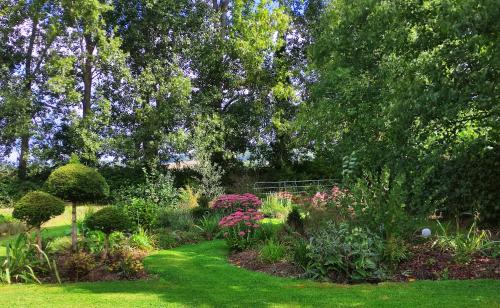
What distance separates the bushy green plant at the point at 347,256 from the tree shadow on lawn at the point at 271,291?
0.34 m

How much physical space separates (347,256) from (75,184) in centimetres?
438

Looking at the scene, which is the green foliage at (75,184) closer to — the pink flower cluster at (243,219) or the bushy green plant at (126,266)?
the bushy green plant at (126,266)

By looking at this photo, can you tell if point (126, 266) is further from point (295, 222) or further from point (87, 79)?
point (87, 79)

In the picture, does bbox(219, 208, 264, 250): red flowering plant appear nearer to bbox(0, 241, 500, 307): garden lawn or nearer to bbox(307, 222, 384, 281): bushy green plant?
bbox(0, 241, 500, 307): garden lawn

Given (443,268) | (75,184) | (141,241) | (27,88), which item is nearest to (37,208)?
(75,184)

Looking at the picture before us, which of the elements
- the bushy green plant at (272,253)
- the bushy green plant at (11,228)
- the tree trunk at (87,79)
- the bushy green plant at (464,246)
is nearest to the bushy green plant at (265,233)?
the bushy green plant at (272,253)

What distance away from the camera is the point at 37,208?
688 cm

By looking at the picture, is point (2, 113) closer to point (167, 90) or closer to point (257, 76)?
point (167, 90)

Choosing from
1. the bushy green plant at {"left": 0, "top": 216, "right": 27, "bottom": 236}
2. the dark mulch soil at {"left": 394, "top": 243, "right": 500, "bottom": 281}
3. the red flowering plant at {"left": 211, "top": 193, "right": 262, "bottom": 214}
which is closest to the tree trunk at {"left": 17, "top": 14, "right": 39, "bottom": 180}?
the bushy green plant at {"left": 0, "top": 216, "right": 27, "bottom": 236}

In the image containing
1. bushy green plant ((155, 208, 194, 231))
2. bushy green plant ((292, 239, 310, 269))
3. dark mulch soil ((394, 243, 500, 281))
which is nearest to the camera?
dark mulch soil ((394, 243, 500, 281))

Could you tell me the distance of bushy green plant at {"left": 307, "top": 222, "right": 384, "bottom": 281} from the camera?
20.3ft

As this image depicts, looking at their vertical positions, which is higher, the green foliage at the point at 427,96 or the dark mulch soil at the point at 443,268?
the green foliage at the point at 427,96

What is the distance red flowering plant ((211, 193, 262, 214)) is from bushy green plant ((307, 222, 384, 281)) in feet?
14.4

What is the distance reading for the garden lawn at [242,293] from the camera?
5039 mm
